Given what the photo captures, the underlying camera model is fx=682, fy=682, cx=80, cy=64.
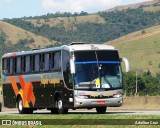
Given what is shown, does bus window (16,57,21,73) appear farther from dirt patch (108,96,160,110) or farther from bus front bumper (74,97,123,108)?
dirt patch (108,96,160,110)

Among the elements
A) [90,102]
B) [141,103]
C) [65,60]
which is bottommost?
[141,103]

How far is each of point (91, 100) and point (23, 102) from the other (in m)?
6.92

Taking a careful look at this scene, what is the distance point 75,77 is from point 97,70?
112 centimetres

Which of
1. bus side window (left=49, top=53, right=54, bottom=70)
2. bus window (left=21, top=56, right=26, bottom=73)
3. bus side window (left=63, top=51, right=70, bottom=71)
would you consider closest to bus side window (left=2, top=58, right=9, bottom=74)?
bus window (left=21, top=56, right=26, bottom=73)

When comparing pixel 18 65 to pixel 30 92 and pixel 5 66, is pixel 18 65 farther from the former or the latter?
pixel 5 66

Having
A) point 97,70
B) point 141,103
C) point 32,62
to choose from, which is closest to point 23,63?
point 32,62

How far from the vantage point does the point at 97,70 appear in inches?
1238

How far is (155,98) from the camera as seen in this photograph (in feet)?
166

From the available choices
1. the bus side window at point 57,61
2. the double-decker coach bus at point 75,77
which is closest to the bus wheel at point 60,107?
the double-decker coach bus at point 75,77

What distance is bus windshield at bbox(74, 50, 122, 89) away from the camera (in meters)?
31.1

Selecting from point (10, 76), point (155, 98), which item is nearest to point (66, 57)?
point (10, 76)

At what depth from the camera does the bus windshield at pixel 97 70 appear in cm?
3114

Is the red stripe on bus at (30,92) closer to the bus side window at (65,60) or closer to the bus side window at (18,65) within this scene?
the bus side window at (18,65)

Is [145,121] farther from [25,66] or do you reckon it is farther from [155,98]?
[155,98]
